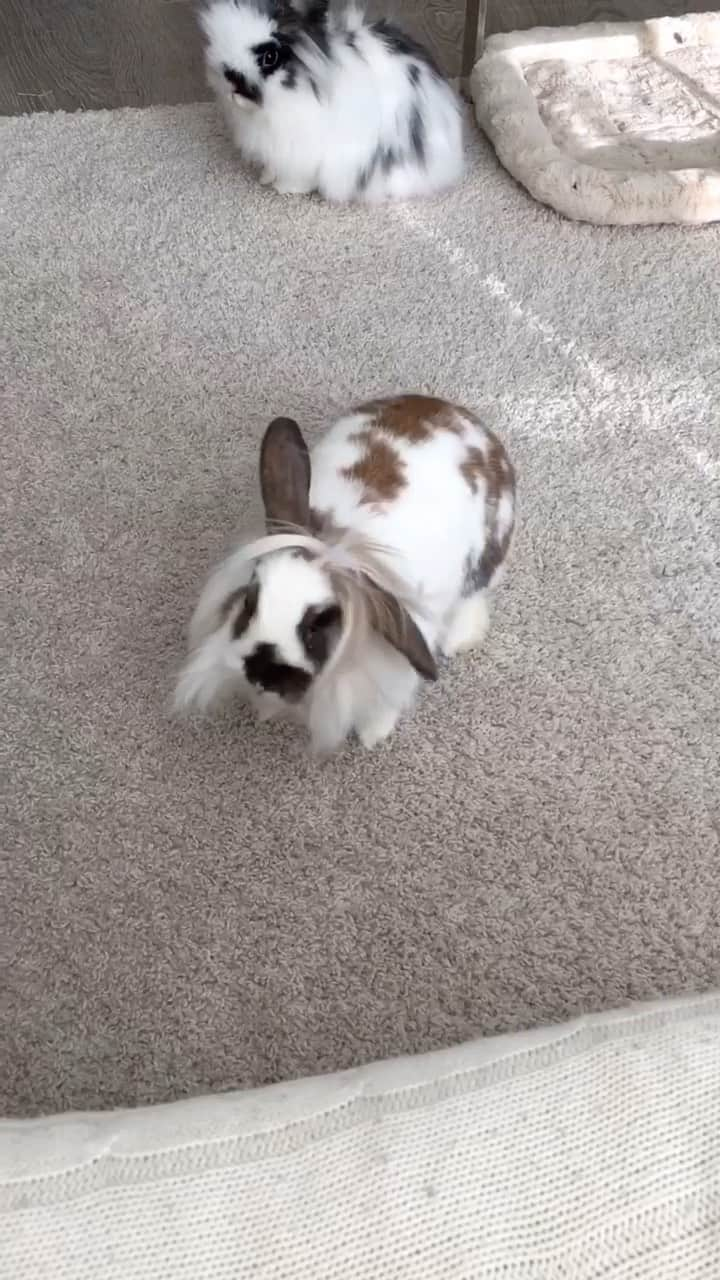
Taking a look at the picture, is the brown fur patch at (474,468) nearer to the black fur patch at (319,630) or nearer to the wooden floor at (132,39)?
A: the black fur patch at (319,630)

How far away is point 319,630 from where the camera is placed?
1168mm

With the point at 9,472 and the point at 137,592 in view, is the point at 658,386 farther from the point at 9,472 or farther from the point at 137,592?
the point at 9,472

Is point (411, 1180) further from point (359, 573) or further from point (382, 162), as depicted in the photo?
point (382, 162)

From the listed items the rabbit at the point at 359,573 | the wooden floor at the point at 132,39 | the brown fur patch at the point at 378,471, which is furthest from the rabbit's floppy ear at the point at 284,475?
the wooden floor at the point at 132,39

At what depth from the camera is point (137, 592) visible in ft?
5.20

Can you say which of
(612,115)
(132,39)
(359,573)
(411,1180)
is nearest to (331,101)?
(612,115)

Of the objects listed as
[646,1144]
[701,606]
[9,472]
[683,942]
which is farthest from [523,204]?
[646,1144]

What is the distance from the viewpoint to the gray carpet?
49.4 inches

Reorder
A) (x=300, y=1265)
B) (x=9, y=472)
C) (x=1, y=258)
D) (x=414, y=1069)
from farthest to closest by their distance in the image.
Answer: (x=1, y=258) → (x=9, y=472) → (x=414, y=1069) → (x=300, y=1265)

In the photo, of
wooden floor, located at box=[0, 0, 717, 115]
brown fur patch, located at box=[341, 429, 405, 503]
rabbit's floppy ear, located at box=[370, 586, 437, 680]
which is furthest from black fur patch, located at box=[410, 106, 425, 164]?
rabbit's floppy ear, located at box=[370, 586, 437, 680]

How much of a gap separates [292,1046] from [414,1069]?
40 centimetres

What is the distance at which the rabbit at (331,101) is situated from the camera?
192 centimetres

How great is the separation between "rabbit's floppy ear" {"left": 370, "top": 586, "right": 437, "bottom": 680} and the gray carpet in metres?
0.29

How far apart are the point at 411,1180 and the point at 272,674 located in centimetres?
59
